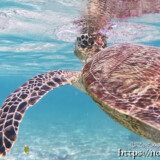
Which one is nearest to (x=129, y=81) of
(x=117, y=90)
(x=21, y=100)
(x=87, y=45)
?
(x=117, y=90)

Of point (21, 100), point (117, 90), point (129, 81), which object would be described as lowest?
point (21, 100)

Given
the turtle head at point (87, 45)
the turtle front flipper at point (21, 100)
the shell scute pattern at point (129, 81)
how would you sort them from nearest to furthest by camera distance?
the shell scute pattern at point (129, 81)
the turtle front flipper at point (21, 100)
the turtle head at point (87, 45)

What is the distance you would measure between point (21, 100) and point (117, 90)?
1.92 meters

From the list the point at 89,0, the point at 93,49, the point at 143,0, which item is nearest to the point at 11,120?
the point at 93,49

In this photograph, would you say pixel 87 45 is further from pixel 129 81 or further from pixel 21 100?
pixel 129 81

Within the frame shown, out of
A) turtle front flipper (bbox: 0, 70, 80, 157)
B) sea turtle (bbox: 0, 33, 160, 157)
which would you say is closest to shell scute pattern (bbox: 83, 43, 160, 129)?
sea turtle (bbox: 0, 33, 160, 157)

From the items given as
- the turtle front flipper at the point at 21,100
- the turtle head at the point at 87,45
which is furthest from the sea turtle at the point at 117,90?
the turtle head at the point at 87,45

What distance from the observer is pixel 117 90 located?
3062mm

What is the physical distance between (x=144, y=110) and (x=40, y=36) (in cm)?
1548

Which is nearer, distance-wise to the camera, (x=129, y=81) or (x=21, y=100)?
(x=129, y=81)

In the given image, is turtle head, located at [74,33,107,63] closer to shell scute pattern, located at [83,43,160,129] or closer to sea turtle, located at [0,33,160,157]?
sea turtle, located at [0,33,160,157]

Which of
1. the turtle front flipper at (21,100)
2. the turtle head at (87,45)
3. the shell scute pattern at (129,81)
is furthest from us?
the turtle head at (87,45)

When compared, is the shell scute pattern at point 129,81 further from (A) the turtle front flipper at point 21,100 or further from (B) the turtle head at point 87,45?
(B) the turtle head at point 87,45

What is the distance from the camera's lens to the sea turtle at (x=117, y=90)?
2.58m
